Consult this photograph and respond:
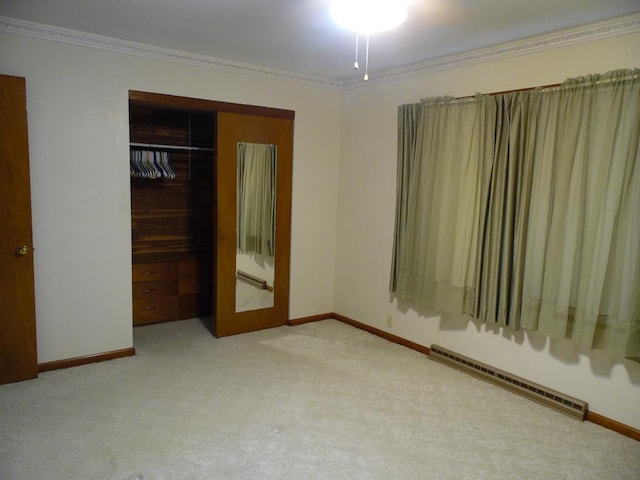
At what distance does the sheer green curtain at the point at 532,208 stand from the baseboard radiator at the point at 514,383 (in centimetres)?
43

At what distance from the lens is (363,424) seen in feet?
9.39

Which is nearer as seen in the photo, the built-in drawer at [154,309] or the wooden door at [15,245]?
the wooden door at [15,245]

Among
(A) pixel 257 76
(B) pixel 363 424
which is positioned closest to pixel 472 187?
(B) pixel 363 424

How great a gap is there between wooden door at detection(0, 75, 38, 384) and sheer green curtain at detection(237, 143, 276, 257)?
173 centimetres

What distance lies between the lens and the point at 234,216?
427cm

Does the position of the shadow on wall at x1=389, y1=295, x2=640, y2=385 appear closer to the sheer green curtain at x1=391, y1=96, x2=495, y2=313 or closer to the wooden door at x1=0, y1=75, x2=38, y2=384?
the sheer green curtain at x1=391, y1=96, x2=495, y2=313

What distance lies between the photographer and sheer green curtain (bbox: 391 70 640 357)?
2.68m

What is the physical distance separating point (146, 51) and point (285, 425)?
3063mm

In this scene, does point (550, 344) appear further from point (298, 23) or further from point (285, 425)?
point (298, 23)

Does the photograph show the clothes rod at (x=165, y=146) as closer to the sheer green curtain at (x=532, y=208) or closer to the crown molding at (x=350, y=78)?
the crown molding at (x=350, y=78)

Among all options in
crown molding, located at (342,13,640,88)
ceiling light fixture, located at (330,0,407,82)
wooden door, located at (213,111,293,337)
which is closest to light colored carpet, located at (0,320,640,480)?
wooden door, located at (213,111,293,337)

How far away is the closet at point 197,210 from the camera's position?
421 cm

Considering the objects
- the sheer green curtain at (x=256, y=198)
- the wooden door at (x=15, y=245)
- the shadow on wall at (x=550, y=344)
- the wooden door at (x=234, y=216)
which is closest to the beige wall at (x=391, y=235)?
the shadow on wall at (x=550, y=344)

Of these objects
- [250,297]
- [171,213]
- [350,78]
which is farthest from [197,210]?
[350,78]
